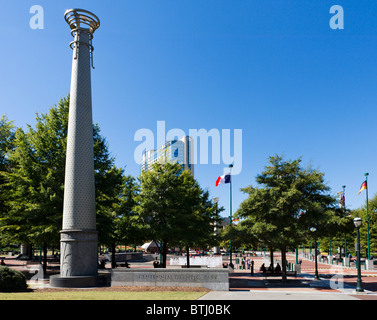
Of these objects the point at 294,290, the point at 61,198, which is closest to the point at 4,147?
the point at 61,198

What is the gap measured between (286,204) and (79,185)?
14085mm

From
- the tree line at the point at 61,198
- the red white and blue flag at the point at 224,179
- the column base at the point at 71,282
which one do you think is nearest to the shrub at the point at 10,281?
the column base at the point at 71,282

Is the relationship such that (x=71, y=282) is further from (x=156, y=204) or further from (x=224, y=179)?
(x=224, y=179)

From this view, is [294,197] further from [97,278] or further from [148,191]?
[97,278]

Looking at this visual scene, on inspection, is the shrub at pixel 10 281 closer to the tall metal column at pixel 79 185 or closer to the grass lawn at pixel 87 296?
the grass lawn at pixel 87 296

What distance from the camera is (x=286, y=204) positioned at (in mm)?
24609

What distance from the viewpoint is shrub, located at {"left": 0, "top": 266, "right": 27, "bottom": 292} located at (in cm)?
1622

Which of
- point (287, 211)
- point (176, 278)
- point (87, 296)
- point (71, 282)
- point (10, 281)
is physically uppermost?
point (287, 211)

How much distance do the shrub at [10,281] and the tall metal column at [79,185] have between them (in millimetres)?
2638

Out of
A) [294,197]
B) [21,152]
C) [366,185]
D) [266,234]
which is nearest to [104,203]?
[21,152]

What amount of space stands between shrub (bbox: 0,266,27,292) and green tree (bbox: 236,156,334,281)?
572 inches

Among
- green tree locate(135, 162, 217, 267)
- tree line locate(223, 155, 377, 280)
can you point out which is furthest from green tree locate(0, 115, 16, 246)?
tree line locate(223, 155, 377, 280)

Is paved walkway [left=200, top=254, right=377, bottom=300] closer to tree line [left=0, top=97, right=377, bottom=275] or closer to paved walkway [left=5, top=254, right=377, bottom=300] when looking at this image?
paved walkway [left=5, top=254, right=377, bottom=300]

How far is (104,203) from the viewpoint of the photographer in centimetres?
2819
